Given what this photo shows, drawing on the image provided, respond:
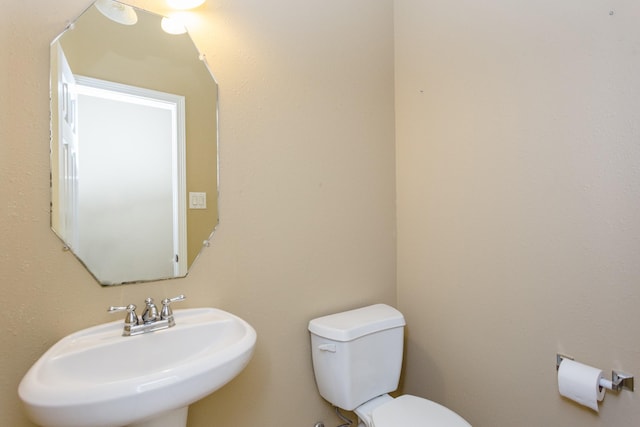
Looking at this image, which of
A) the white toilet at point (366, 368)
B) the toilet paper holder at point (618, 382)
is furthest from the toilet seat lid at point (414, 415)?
the toilet paper holder at point (618, 382)

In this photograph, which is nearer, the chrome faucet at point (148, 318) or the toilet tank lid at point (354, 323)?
the chrome faucet at point (148, 318)

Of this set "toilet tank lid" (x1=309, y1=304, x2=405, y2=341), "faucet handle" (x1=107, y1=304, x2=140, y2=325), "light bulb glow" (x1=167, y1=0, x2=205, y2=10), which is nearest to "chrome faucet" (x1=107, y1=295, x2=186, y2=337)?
"faucet handle" (x1=107, y1=304, x2=140, y2=325)

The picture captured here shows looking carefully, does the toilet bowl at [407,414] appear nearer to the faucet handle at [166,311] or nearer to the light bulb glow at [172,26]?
the faucet handle at [166,311]

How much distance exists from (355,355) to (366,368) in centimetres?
9

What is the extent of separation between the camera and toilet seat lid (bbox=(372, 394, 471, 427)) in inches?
45.1

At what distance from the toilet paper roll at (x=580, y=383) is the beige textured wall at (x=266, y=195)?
77 cm

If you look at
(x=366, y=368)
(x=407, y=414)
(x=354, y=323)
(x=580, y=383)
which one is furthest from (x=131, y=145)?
(x=580, y=383)

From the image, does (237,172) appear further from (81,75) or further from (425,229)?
(425,229)

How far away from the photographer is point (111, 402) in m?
0.66

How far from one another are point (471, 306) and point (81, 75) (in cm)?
165

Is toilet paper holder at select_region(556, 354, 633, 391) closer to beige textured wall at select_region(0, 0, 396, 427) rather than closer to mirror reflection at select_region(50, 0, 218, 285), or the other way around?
beige textured wall at select_region(0, 0, 396, 427)

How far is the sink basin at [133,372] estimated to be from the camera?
658 mm

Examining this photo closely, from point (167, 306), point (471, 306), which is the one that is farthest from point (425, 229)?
point (167, 306)

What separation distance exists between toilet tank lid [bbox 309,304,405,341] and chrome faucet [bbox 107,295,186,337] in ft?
1.86
